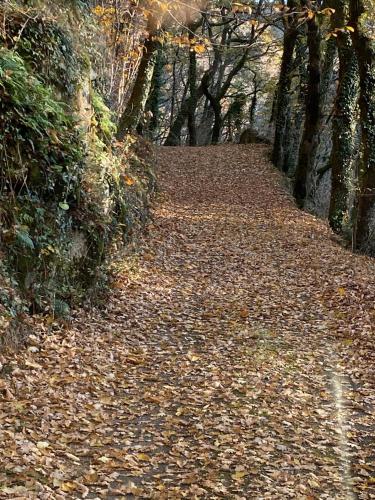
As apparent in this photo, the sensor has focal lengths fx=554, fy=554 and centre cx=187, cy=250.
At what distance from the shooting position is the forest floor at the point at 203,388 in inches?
183

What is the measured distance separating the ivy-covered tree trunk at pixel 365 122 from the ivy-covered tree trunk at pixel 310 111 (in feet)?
13.4

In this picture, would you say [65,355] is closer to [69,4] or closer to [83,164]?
[83,164]

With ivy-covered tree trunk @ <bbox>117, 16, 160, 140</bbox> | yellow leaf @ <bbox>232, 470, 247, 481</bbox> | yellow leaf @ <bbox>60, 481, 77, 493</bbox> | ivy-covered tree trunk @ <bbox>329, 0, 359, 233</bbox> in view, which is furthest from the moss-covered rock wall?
ivy-covered tree trunk @ <bbox>329, 0, 359, 233</bbox>

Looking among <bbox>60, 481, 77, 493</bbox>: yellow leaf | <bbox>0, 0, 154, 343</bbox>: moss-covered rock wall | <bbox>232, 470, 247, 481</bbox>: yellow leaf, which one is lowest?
<bbox>60, 481, 77, 493</bbox>: yellow leaf

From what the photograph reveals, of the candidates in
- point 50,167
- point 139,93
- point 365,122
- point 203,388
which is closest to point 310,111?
point 365,122

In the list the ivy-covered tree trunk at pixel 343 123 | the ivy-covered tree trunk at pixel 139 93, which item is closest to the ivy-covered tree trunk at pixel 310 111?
the ivy-covered tree trunk at pixel 343 123

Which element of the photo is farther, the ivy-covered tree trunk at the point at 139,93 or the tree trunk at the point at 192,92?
the tree trunk at the point at 192,92

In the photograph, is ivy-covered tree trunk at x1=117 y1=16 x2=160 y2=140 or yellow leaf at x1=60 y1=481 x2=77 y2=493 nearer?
yellow leaf at x1=60 y1=481 x2=77 y2=493

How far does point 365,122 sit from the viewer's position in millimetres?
13320

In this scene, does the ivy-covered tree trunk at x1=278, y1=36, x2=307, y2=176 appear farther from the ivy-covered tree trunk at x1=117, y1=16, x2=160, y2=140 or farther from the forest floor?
the forest floor

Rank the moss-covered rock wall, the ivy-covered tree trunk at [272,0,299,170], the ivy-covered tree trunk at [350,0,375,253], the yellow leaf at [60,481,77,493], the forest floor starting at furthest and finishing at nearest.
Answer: the ivy-covered tree trunk at [272,0,299,170], the ivy-covered tree trunk at [350,0,375,253], the moss-covered rock wall, the forest floor, the yellow leaf at [60,481,77,493]

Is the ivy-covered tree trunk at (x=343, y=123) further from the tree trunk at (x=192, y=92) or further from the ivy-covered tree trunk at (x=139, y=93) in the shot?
the tree trunk at (x=192, y=92)

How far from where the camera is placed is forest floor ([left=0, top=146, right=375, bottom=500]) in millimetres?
4645

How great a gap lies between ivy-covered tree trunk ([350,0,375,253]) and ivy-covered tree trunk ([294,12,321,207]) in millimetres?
4088
